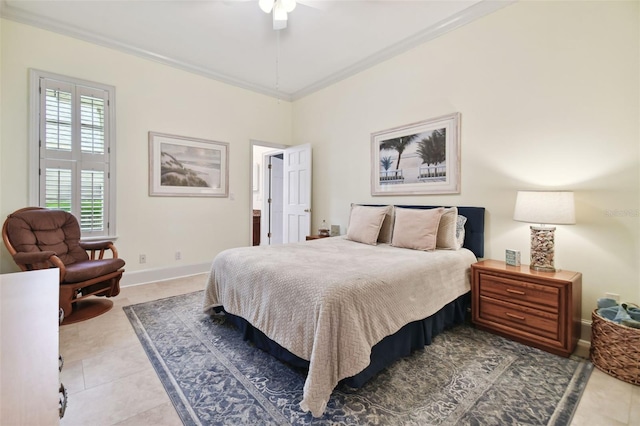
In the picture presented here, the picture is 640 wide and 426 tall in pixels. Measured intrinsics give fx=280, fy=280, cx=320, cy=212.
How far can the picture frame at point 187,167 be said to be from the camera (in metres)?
3.76

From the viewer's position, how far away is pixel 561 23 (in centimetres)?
230

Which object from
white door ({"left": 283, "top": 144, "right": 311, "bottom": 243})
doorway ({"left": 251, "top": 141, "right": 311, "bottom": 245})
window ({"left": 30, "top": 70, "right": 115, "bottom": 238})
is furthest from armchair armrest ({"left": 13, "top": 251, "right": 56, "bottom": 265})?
white door ({"left": 283, "top": 144, "right": 311, "bottom": 243})

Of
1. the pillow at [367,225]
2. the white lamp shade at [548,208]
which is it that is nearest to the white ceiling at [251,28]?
the white lamp shade at [548,208]

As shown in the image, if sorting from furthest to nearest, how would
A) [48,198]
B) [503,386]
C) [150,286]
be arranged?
[150,286] → [48,198] → [503,386]

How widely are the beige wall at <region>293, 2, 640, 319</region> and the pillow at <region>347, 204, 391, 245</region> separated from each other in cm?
49

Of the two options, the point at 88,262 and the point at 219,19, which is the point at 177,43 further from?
the point at 88,262

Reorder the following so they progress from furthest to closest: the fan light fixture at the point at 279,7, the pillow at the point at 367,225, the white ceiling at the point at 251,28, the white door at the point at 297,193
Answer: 1. the white door at the point at 297,193
2. the pillow at the point at 367,225
3. the white ceiling at the point at 251,28
4. the fan light fixture at the point at 279,7

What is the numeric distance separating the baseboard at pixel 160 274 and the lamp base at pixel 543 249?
4.00 m

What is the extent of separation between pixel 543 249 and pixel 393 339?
146 cm

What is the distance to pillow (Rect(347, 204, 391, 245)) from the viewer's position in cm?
309

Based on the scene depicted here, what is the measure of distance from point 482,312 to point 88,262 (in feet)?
12.1

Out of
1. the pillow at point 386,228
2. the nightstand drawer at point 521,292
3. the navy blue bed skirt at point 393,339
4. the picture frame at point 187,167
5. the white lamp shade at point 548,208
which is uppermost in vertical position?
the picture frame at point 187,167

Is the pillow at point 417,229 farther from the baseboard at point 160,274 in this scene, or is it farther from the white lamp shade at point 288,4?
the baseboard at point 160,274

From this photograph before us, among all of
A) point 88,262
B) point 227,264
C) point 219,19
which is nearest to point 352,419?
point 227,264
